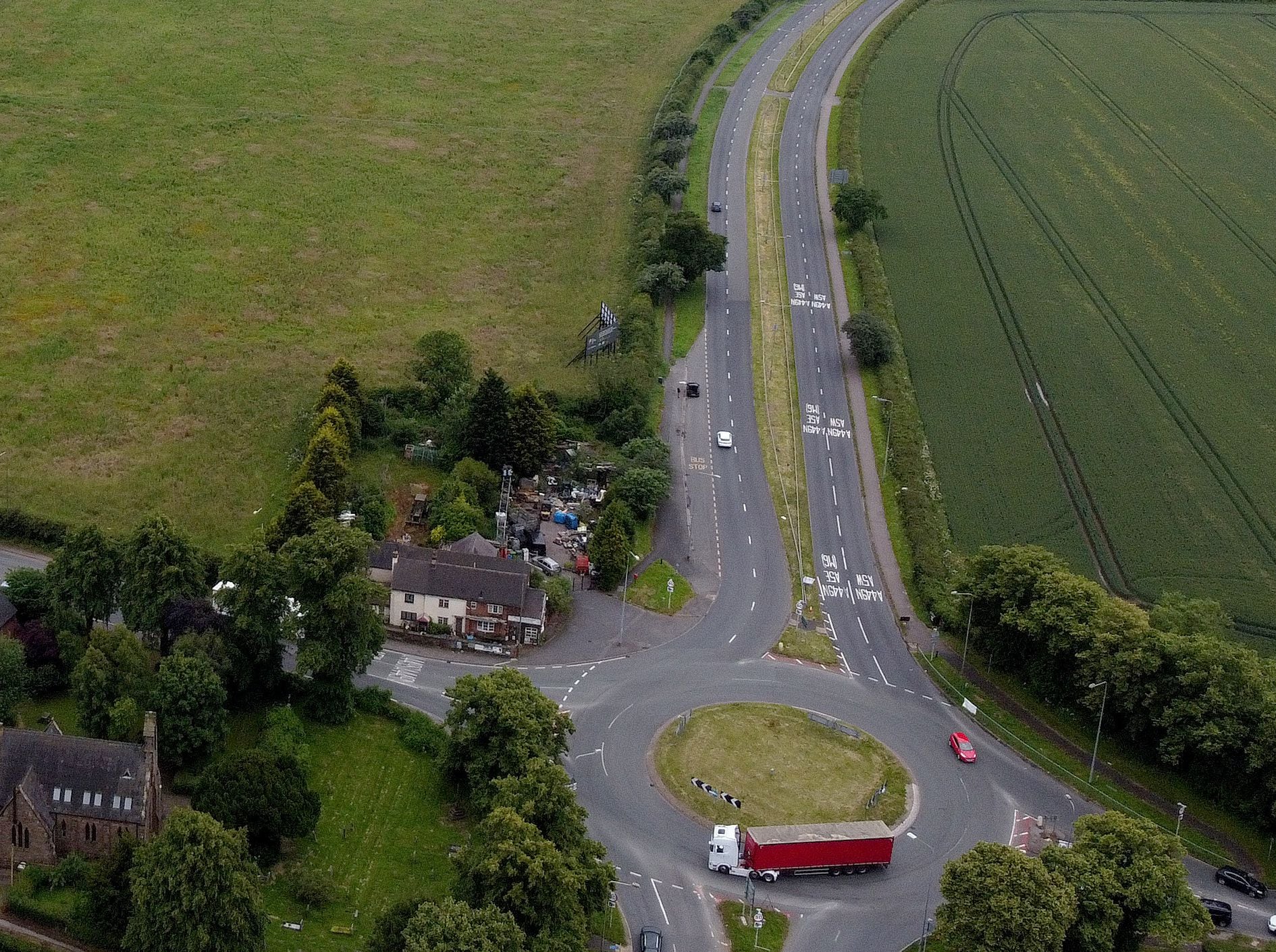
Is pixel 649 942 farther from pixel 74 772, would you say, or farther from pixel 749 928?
pixel 74 772

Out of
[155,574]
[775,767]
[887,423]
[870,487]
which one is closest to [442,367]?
[870,487]

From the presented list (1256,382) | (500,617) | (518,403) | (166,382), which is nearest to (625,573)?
(500,617)

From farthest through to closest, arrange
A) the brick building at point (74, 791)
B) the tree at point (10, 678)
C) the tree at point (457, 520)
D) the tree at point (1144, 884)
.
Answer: the tree at point (457, 520), the tree at point (10, 678), the tree at point (1144, 884), the brick building at point (74, 791)

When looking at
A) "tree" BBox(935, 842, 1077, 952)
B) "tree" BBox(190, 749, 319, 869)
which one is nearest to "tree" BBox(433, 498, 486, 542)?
"tree" BBox(190, 749, 319, 869)

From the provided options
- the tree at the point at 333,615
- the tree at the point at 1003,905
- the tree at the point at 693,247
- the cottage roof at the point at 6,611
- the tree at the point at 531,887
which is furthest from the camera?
the tree at the point at 693,247

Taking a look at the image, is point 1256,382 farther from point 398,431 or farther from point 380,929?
point 380,929

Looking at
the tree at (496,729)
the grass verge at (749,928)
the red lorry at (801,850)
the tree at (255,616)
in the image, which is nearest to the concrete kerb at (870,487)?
the red lorry at (801,850)

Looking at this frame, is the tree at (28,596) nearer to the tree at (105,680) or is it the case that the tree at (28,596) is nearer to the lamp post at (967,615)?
the tree at (105,680)
